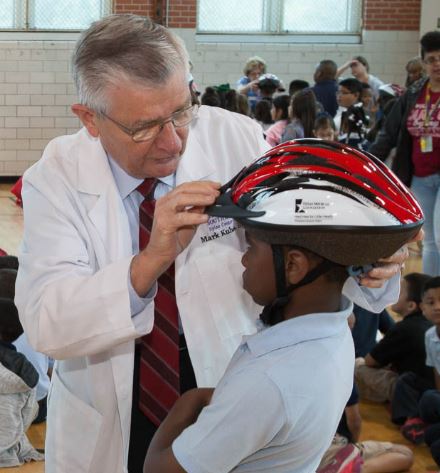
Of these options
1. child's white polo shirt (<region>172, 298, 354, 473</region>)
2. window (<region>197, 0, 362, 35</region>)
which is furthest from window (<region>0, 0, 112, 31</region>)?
child's white polo shirt (<region>172, 298, 354, 473</region>)

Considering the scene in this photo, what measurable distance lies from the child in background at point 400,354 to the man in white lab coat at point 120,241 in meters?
2.93

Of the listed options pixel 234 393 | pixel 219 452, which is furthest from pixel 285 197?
pixel 219 452

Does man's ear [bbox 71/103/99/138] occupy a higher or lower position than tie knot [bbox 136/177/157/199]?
higher

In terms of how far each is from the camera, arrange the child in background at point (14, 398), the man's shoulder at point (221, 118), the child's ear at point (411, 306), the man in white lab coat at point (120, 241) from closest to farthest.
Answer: the man in white lab coat at point (120, 241) → the man's shoulder at point (221, 118) → the child in background at point (14, 398) → the child's ear at point (411, 306)

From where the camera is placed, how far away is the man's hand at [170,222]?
64.4 inches

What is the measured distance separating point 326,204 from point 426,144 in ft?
15.3

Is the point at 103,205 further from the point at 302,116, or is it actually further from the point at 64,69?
the point at 64,69

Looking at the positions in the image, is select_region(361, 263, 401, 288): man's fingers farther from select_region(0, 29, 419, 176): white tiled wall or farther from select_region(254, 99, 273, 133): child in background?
select_region(0, 29, 419, 176): white tiled wall

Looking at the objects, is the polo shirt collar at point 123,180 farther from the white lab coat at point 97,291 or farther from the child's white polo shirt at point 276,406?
the child's white polo shirt at point 276,406

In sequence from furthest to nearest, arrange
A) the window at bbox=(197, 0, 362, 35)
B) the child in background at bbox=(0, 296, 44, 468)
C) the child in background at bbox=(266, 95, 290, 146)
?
the window at bbox=(197, 0, 362, 35) → the child in background at bbox=(266, 95, 290, 146) → the child in background at bbox=(0, 296, 44, 468)

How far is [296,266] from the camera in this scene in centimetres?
161

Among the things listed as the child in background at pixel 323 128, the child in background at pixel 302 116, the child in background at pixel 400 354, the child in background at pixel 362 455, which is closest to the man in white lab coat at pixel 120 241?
the child in background at pixel 362 455

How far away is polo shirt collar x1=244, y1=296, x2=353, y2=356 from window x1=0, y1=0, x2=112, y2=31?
11.8m

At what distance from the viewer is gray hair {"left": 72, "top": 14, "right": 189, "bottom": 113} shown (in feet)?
5.80
